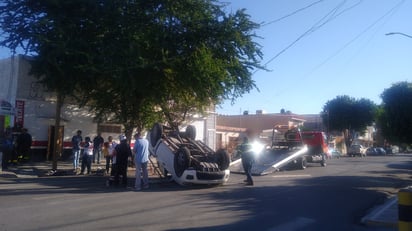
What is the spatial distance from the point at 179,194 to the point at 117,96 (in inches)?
370

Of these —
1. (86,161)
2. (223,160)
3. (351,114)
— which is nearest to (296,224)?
(223,160)

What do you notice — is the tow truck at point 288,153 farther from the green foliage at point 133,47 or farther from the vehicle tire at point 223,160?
the vehicle tire at point 223,160

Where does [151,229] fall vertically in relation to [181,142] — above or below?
below

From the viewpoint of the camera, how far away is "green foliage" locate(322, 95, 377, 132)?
76250 millimetres

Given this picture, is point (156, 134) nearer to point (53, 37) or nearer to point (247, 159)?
point (247, 159)

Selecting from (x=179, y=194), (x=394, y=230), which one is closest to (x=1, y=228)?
(x=179, y=194)

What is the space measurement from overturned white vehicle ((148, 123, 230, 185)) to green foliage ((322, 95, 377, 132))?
212 feet

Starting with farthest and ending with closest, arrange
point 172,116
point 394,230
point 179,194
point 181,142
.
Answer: point 172,116
point 181,142
point 179,194
point 394,230

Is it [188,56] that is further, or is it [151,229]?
[188,56]

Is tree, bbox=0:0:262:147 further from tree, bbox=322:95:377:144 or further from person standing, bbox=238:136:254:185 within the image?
tree, bbox=322:95:377:144

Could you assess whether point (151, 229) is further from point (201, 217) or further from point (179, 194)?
point (179, 194)

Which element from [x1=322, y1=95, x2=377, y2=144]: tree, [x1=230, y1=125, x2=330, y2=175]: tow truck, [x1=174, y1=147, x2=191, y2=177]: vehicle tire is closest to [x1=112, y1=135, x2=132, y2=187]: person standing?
[x1=174, y1=147, x2=191, y2=177]: vehicle tire

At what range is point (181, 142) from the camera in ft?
52.4

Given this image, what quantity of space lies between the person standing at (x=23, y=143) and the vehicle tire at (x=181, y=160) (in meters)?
9.16
